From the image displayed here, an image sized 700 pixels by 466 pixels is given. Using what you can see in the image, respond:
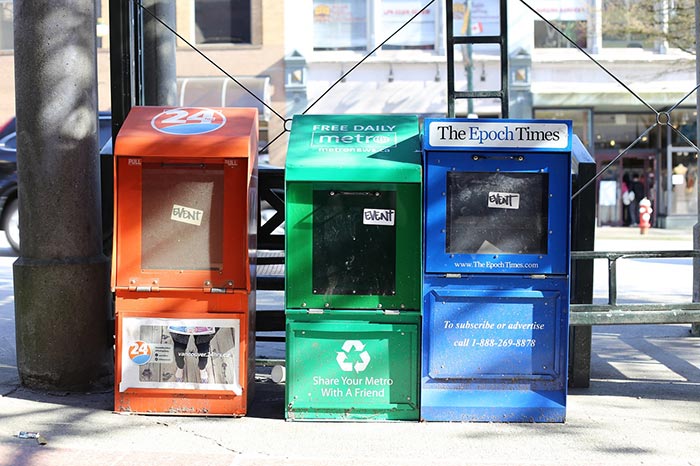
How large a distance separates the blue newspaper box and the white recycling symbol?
0.36m

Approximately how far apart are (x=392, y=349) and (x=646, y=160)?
2343 cm

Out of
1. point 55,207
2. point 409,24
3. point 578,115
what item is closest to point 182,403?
point 55,207

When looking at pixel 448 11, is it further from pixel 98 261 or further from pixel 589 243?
pixel 98 261

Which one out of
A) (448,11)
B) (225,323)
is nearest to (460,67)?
(448,11)

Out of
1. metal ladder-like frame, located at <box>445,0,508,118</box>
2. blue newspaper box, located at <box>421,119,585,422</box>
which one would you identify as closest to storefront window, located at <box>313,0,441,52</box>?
metal ladder-like frame, located at <box>445,0,508,118</box>

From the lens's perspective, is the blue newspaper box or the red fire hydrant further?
the red fire hydrant

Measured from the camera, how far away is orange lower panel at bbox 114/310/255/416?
519 cm

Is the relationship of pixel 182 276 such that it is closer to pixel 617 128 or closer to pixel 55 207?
pixel 55 207

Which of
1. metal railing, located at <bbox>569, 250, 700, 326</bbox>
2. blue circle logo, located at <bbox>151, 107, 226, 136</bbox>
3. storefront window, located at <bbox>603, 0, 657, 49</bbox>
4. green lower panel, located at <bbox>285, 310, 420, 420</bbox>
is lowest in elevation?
green lower panel, located at <bbox>285, 310, 420, 420</bbox>

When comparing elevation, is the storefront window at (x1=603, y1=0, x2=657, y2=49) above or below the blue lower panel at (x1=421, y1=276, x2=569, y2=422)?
above

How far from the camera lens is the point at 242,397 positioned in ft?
17.2

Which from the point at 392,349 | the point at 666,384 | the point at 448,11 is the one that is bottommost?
the point at 666,384

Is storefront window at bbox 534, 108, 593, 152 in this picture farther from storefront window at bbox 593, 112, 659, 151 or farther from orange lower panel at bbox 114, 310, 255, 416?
orange lower panel at bbox 114, 310, 255, 416

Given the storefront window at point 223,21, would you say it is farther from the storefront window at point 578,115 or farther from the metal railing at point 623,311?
the metal railing at point 623,311
